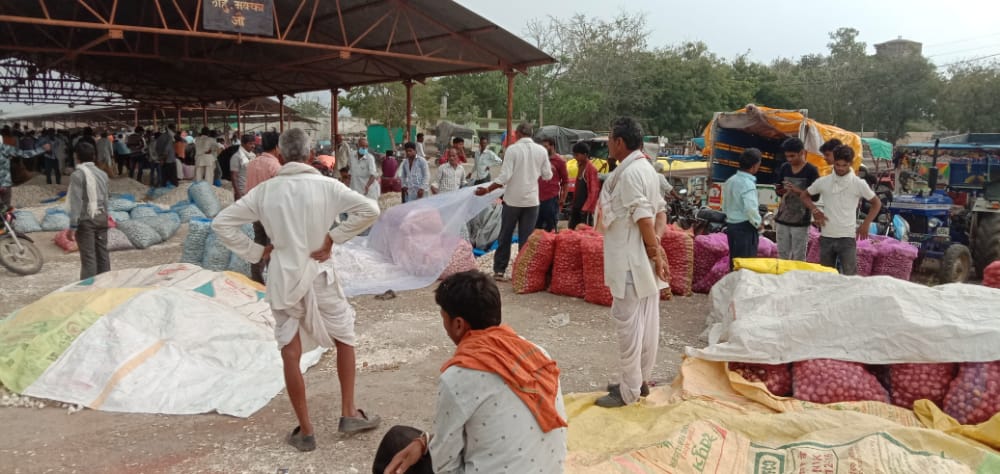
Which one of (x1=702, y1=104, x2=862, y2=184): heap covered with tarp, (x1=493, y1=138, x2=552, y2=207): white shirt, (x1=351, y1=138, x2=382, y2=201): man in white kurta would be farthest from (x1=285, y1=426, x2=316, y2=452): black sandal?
(x1=702, y1=104, x2=862, y2=184): heap covered with tarp

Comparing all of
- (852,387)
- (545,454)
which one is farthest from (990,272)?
(545,454)

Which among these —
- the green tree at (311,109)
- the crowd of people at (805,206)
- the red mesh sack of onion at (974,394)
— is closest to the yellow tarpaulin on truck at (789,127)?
Result: the crowd of people at (805,206)

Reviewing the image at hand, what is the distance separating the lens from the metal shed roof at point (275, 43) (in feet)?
32.9

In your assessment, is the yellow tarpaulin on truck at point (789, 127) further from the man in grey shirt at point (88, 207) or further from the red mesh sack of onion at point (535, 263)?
the man in grey shirt at point (88, 207)

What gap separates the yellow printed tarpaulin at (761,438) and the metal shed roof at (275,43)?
7.87 metres

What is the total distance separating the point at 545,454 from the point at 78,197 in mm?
5875

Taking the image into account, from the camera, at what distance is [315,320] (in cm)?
323

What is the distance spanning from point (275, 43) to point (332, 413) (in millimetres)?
7572

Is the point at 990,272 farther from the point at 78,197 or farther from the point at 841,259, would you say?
the point at 78,197

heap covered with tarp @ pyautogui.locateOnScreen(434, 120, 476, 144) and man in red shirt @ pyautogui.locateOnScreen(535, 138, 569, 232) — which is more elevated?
heap covered with tarp @ pyautogui.locateOnScreen(434, 120, 476, 144)

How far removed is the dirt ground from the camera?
315cm

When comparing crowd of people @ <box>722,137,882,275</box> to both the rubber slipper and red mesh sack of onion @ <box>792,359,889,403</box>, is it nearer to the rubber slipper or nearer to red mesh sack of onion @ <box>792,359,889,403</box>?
red mesh sack of onion @ <box>792,359,889,403</box>

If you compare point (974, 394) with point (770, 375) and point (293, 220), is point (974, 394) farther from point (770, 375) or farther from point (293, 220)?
point (293, 220)

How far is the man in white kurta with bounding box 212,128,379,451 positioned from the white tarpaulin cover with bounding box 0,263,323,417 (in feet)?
2.52
